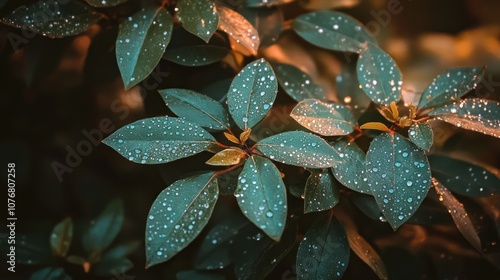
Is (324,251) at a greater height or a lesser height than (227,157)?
lesser

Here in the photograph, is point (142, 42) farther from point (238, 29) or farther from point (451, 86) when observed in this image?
point (451, 86)

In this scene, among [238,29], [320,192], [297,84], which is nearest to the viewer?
[320,192]

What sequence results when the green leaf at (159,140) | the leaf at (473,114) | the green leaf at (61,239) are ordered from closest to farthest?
the green leaf at (159,140) → the leaf at (473,114) → the green leaf at (61,239)

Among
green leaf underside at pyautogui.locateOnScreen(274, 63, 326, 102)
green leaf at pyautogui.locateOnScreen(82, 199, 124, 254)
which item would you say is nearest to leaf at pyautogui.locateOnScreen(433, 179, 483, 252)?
green leaf underside at pyautogui.locateOnScreen(274, 63, 326, 102)

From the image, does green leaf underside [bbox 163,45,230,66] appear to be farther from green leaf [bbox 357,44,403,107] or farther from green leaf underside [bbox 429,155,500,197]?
green leaf underside [bbox 429,155,500,197]

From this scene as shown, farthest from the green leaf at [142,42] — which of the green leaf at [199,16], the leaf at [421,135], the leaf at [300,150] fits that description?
Result: the leaf at [421,135]

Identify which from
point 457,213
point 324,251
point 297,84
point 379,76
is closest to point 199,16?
point 297,84

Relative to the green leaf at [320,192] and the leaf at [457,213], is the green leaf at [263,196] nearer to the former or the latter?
the green leaf at [320,192]
